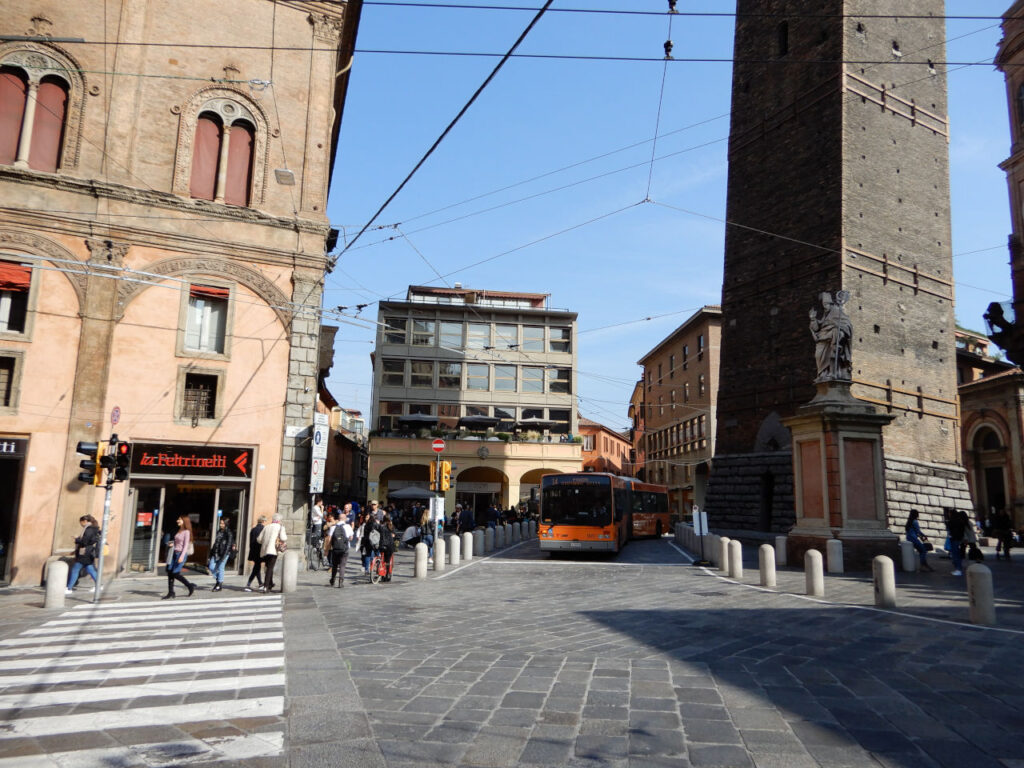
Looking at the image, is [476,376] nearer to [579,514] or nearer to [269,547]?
[579,514]

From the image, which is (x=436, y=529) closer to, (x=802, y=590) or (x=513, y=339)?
(x=802, y=590)

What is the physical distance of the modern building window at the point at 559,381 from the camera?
163ft

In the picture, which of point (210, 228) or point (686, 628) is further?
point (210, 228)

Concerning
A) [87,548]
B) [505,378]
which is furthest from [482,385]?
[87,548]

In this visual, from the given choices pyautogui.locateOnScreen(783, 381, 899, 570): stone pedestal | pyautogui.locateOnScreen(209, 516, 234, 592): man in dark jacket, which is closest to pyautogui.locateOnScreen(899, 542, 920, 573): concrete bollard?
pyautogui.locateOnScreen(783, 381, 899, 570): stone pedestal

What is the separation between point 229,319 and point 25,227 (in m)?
4.64

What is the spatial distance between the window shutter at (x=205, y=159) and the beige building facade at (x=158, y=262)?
0.05 metres

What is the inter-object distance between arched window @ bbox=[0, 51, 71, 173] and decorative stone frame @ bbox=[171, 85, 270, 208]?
2.48m

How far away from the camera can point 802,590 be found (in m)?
13.6

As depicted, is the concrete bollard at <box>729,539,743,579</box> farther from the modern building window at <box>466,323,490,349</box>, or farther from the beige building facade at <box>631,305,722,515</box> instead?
the modern building window at <box>466,323,490,349</box>

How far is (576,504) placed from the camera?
22.8 meters

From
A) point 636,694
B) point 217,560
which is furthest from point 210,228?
point 636,694

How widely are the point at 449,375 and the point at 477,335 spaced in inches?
146

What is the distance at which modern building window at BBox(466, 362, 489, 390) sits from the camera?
162 feet
